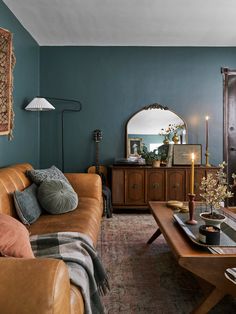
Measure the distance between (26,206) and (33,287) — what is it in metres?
1.49

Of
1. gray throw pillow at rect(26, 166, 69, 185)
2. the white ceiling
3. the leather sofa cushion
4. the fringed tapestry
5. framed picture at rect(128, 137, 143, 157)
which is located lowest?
the leather sofa cushion

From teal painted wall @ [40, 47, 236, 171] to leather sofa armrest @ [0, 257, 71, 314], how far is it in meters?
3.64

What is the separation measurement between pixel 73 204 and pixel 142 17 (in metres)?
2.31

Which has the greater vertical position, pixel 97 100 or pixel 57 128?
pixel 97 100

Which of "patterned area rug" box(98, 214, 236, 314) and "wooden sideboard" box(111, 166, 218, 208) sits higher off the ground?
"wooden sideboard" box(111, 166, 218, 208)

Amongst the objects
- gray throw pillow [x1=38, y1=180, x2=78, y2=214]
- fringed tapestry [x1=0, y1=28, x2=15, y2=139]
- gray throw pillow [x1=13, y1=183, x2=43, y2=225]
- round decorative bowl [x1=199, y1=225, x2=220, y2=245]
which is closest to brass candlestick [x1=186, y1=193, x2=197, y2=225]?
round decorative bowl [x1=199, y1=225, x2=220, y2=245]

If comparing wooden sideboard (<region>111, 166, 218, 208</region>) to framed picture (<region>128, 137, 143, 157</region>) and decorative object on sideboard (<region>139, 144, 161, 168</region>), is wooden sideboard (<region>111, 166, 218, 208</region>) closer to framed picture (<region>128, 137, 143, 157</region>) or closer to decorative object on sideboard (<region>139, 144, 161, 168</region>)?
decorative object on sideboard (<region>139, 144, 161, 168</region>)

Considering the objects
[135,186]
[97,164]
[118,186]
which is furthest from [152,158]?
[97,164]

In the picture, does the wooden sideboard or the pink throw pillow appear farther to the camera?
the wooden sideboard

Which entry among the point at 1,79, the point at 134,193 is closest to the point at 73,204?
the point at 1,79

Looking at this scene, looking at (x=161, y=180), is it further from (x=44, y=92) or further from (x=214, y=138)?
(x=44, y=92)

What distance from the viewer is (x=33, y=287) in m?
0.86

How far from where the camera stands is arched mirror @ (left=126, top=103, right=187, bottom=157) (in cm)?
452

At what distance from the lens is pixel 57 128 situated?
178 inches
